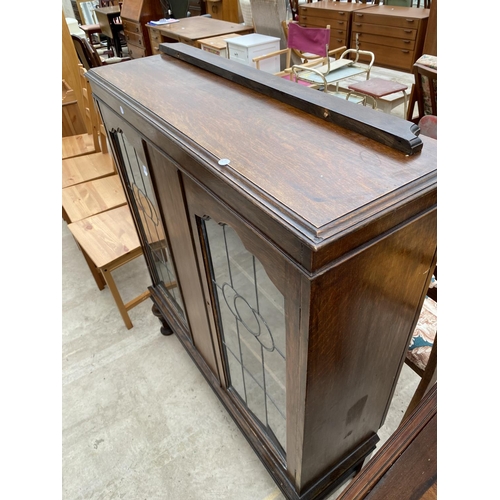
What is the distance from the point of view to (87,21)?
259 inches

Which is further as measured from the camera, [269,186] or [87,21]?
[87,21]

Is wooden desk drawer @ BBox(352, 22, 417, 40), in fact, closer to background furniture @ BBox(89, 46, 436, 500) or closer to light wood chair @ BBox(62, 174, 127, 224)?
light wood chair @ BBox(62, 174, 127, 224)

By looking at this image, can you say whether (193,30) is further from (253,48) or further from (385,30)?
(385,30)

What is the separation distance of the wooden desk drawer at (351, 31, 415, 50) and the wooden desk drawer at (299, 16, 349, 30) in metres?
0.20

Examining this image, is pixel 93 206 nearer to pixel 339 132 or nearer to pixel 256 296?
pixel 256 296

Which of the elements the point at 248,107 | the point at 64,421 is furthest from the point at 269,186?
the point at 64,421

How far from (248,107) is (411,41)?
13.5 feet

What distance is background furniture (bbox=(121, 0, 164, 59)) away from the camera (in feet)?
15.0

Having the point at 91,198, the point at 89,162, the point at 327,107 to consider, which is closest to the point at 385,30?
the point at 89,162

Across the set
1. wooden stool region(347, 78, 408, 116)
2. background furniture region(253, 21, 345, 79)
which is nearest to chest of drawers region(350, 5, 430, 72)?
background furniture region(253, 21, 345, 79)

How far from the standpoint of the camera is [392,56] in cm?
421

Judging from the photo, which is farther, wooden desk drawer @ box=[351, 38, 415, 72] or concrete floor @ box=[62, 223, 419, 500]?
wooden desk drawer @ box=[351, 38, 415, 72]

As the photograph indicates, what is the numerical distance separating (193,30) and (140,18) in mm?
1180

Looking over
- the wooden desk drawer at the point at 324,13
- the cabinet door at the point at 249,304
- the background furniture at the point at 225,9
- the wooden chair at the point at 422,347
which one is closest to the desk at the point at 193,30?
the background furniture at the point at 225,9
